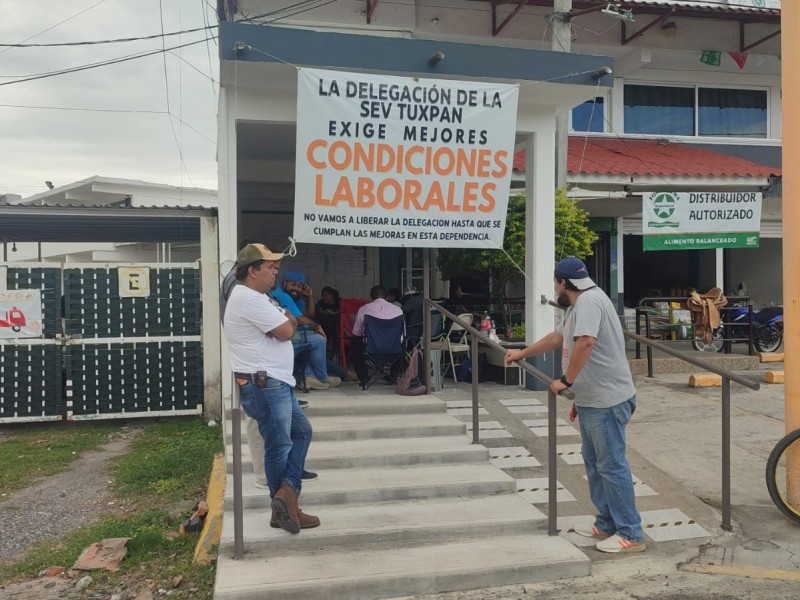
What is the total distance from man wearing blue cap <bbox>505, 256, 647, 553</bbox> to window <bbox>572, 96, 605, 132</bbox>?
10194 mm

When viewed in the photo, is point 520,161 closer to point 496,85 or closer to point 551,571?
point 496,85

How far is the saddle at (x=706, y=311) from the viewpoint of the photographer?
1099cm

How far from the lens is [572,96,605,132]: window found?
1407 centimetres

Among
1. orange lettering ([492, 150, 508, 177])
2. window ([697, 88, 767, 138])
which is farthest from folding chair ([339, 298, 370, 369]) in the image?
window ([697, 88, 767, 138])

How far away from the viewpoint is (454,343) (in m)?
8.88

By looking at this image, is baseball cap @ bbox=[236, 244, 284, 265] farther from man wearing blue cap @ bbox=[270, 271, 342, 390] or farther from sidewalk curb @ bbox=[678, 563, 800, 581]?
sidewalk curb @ bbox=[678, 563, 800, 581]

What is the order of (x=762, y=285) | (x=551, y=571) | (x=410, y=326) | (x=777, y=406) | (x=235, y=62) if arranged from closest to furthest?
(x=551, y=571) < (x=235, y=62) < (x=410, y=326) < (x=777, y=406) < (x=762, y=285)

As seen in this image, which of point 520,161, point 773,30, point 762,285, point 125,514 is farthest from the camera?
point 762,285

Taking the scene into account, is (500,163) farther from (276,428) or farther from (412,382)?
(276,428)

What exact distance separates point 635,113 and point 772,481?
36.0 feet

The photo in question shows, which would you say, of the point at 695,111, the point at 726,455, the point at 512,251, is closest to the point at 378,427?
the point at 726,455

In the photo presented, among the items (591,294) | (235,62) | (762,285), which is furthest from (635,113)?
(591,294)

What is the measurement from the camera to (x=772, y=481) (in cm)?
506

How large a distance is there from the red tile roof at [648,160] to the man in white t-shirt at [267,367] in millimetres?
6597
